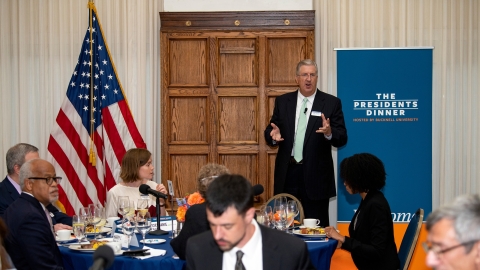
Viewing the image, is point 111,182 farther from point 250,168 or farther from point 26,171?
point 26,171

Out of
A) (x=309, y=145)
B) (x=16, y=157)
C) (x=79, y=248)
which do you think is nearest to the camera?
(x=79, y=248)

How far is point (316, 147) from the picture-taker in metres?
5.71

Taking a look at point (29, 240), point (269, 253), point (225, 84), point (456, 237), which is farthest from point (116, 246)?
point (225, 84)

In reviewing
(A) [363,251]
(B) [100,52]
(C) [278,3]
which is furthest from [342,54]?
(A) [363,251]

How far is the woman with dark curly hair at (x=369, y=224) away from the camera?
4.06 metres

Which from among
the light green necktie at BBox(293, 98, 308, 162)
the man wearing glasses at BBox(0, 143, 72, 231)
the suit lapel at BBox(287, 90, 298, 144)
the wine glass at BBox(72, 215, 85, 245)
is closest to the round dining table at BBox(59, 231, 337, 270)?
the wine glass at BBox(72, 215, 85, 245)

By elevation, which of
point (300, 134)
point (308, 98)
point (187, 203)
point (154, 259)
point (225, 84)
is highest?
point (225, 84)

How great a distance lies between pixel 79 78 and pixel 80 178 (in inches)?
43.5

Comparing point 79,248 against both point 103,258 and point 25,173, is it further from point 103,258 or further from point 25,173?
point 103,258

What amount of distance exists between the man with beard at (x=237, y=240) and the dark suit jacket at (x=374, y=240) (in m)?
1.58

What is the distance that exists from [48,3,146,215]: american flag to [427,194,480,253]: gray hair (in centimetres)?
508

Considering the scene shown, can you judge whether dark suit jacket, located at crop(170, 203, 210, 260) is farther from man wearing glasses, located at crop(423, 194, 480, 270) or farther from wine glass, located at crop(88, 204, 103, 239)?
man wearing glasses, located at crop(423, 194, 480, 270)

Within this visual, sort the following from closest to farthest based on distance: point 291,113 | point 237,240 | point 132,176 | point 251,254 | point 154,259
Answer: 1. point 237,240
2. point 251,254
3. point 154,259
4. point 132,176
5. point 291,113

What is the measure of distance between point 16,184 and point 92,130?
1.99 meters
